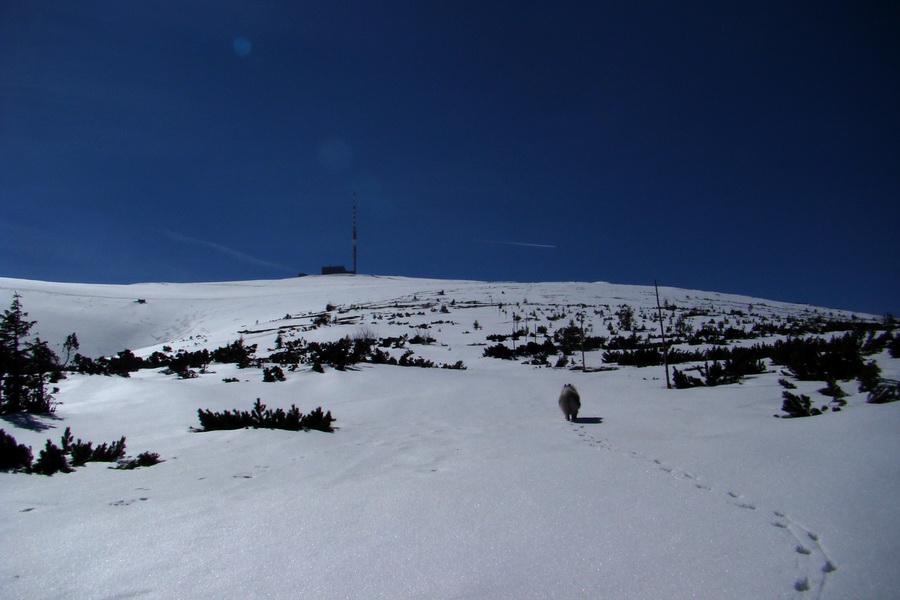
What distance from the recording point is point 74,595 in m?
1.57

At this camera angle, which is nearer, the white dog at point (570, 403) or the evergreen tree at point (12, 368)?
the evergreen tree at point (12, 368)

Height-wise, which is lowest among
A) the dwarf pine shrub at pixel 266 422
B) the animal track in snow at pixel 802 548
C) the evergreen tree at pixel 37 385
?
the animal track in snow at pixel 802 548

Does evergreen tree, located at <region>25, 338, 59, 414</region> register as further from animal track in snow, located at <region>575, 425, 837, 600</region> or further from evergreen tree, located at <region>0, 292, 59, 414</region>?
animal track in snow, located at <region>575, 425, 837, 600</region>

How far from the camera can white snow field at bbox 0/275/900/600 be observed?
5.47ft

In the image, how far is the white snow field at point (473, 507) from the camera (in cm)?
167

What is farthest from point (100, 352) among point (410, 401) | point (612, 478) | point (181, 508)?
point (612, 478)

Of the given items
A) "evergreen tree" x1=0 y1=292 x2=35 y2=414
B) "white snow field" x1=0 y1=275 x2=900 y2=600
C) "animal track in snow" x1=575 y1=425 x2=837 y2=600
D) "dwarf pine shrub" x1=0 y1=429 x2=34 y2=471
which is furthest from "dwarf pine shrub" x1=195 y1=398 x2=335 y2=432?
"animal track in snow" x1=575 y1=425 x2=837 y2=600

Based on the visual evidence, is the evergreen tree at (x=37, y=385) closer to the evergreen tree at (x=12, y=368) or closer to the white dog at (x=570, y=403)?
the evergreen tree at (x=12, y=368)

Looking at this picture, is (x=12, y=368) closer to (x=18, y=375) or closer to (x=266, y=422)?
(x=18, y=375)

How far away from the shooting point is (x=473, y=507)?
7.98ft

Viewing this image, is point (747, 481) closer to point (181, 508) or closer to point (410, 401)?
point (181, 508)

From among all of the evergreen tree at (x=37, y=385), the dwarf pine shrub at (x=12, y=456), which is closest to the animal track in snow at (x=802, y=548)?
the dwarf pine shrub at (x=12, y=456)

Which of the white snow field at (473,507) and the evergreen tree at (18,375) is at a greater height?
the evergreen tree at (18,375)

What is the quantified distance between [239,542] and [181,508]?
67cm
